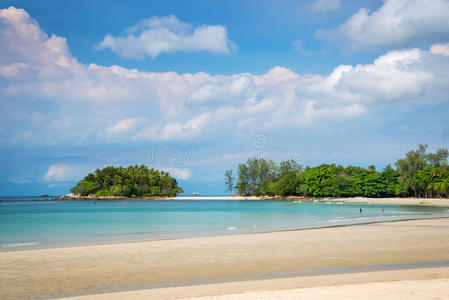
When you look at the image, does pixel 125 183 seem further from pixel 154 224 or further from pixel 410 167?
pixel 154 224

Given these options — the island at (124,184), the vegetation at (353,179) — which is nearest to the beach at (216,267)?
the vegetation at (353,179)

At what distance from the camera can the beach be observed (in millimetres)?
10180

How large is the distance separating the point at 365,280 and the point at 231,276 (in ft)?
13.2

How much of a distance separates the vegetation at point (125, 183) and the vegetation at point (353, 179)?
35.4 meters

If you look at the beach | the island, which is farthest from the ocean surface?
the island

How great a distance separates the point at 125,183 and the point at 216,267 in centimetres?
15155

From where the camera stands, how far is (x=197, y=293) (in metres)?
9.27

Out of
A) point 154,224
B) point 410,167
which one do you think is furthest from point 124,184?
point 154,224

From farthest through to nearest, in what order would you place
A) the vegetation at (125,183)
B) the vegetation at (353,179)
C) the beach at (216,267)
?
1. the vegetation at (125,183)
2. the vegetation at (353,179)
3. the beach at (216,267)

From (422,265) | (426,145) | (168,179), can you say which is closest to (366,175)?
(426,145)

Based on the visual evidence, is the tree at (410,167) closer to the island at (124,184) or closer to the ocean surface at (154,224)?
the ocean surface at (154,224)

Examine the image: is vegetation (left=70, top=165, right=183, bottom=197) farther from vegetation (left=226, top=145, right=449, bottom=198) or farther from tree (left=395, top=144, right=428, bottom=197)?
tree (left=395, top=144, right=428, bottom=197)

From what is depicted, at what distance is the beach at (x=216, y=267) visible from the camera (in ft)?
33.4

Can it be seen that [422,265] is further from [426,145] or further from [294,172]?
[294,172]
